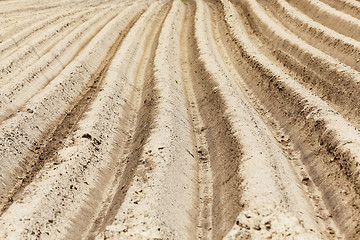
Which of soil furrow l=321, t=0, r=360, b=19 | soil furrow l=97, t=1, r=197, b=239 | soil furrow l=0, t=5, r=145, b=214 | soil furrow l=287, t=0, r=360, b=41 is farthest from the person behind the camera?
soil furrow l=321, t=0, r=360, b=19

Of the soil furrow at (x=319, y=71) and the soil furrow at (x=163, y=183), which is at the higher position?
the soil furrow at (x=319, y=71)

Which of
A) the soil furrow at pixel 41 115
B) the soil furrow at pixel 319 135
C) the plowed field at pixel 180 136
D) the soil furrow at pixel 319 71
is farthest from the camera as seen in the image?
the soil furrow at pixel 319 71

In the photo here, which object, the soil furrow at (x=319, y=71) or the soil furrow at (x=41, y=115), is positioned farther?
the soil furrow at (x=319, y=71)

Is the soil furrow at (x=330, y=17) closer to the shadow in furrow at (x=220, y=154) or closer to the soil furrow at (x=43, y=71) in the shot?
the shadow in furrow at (x=220, y=154)

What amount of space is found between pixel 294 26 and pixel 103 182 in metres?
9.53

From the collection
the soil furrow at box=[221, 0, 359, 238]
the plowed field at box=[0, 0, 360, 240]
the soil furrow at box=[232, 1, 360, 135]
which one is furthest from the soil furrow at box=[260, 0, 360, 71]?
the soil furrow at box=[221, 0, 359, 238]

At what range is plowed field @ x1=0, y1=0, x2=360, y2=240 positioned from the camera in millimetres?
3986

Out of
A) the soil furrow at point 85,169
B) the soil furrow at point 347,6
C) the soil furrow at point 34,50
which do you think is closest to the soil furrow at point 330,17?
the soil furrow at point 347,6

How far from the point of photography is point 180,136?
A: 18.6 ft

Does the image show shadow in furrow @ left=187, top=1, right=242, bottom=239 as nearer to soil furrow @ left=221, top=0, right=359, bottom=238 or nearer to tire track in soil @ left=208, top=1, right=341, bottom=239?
tire track in soil @ left=208, top=1, right=341, bottom=239

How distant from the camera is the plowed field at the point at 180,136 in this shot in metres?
3.99

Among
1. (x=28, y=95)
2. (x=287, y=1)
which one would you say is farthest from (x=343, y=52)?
(x=28, y=95)

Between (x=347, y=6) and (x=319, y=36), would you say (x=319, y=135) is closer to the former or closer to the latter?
(x=319, y=36)

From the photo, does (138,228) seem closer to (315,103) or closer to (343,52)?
(315,103)
